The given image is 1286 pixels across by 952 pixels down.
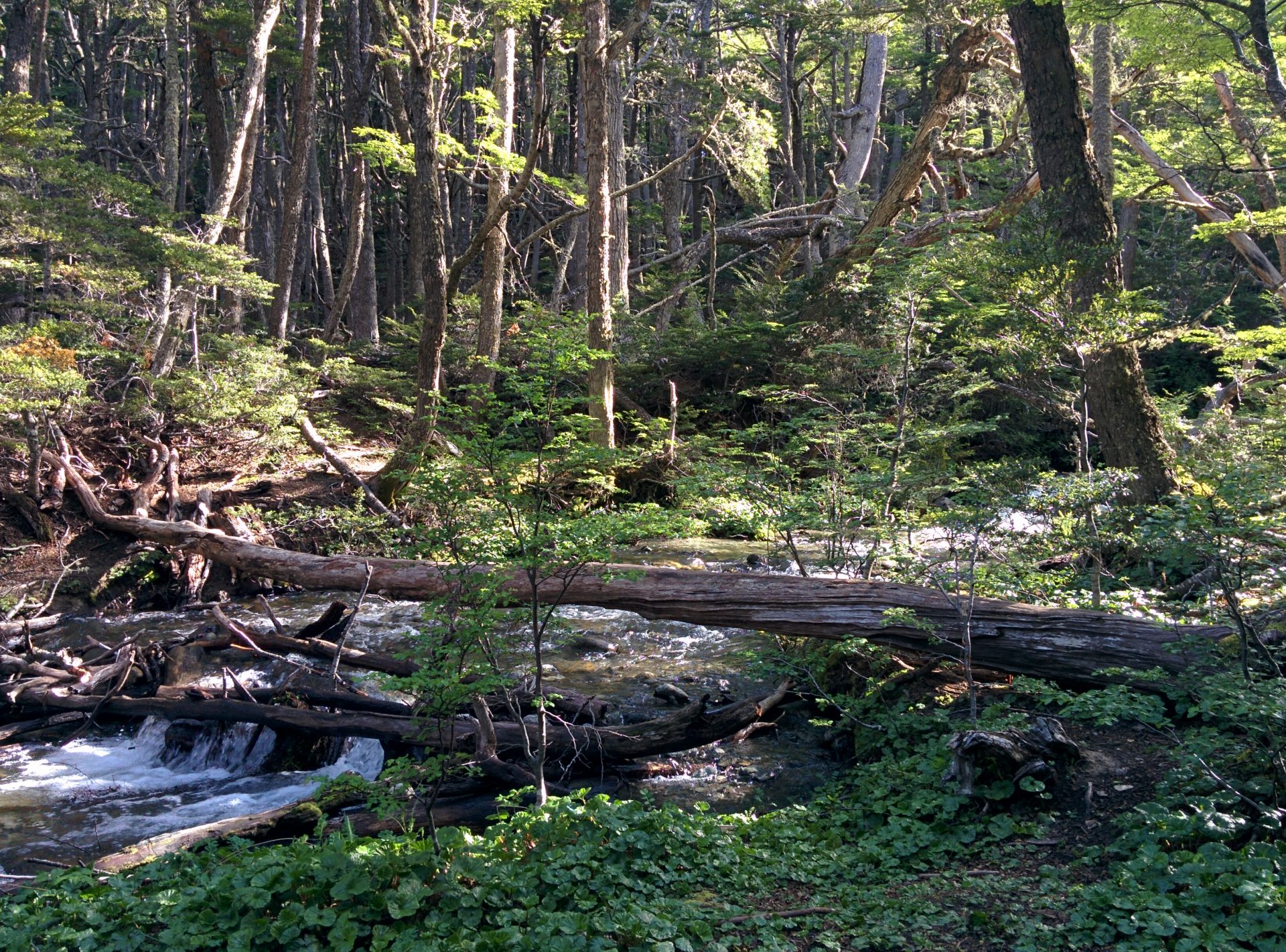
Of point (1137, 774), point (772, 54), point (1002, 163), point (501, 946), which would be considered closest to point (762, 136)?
point (772, 54)

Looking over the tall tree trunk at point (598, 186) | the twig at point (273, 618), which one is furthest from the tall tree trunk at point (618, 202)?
the twig at point (273, 618)

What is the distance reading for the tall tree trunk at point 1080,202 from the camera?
9.30 metres

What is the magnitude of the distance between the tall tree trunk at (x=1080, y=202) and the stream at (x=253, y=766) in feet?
14.0

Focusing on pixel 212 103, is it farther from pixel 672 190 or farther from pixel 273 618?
pixel 273 618

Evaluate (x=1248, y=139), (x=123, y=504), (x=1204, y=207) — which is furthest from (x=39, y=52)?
(x=1248, y=139)

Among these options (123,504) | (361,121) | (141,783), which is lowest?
(141,783)

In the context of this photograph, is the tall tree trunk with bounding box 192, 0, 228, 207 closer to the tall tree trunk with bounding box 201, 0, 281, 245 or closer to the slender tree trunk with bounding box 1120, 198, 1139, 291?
the tall tree trunk with bounding box 201, 0, 281, 245

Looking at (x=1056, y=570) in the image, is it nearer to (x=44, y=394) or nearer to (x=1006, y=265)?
(x=1006, y=265)

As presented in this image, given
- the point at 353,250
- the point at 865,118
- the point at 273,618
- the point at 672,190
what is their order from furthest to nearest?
the point at 672,190 → the point at 865,118 → the point at 353,250 → the point at 273,618

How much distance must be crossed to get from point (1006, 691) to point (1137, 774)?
4.27ft

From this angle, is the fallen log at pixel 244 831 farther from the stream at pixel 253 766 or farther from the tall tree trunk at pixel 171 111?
the tall tree trunk at pixel 171 111

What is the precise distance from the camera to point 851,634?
21.4 feet

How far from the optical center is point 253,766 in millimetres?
6973

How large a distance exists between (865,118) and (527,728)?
686 inches
